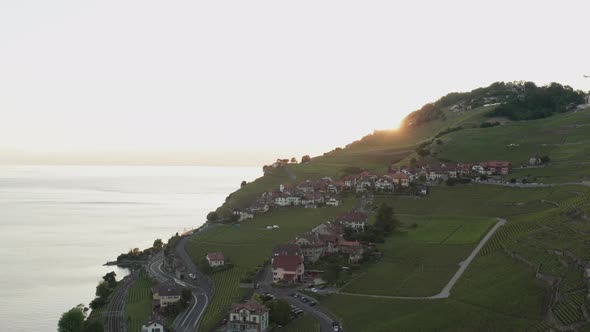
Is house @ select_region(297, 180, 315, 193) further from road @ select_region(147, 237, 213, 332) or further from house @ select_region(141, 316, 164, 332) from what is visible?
house @ select_region(141, 316, 164, 332)

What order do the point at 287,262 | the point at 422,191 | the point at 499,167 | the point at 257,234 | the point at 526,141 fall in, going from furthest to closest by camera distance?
the point at 526,141
the point at 499,167
the point at 422,191
the point at 257,234
the point at 287,262

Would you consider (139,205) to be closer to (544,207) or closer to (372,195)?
(372,195)

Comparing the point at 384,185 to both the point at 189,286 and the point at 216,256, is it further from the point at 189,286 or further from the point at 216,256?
the point at 189,286

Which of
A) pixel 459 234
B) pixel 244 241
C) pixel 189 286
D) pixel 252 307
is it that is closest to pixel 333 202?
pixel 244 241

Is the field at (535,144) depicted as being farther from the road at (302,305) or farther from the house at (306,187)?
the road at (302,305)

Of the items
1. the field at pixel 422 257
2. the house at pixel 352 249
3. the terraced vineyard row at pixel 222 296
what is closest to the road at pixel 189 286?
the terraced vineyard row at pixel 222 296

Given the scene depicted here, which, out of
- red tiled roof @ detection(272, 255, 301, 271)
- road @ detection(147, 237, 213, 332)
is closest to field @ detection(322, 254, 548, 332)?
red tiled roof @ detection(272, 255, 301, 271)
